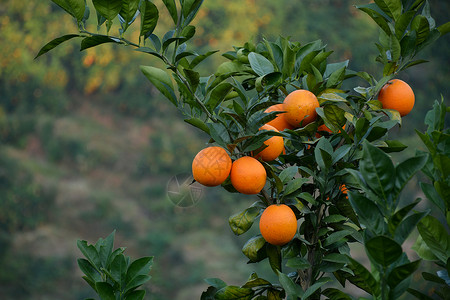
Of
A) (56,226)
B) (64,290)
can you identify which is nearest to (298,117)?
(64,290)

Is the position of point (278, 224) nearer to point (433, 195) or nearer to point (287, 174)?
point (287, 174)

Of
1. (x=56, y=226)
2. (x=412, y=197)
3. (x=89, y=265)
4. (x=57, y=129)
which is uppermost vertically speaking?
(x=57, y=129)

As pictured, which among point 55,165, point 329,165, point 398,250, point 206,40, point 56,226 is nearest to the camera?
point 398,250

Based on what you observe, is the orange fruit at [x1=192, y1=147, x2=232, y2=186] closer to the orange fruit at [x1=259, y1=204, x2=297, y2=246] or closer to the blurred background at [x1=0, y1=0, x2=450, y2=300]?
the orange fruit at [x1=259, y1=204, x2=297, y2=246]

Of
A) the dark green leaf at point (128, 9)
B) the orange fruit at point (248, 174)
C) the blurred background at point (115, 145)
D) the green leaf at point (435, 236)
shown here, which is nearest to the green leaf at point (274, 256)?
the orange fruit at point (248, 174)

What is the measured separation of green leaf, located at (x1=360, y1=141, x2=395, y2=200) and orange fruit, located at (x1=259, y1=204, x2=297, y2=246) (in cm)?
19

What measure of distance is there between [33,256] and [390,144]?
2.78 metres

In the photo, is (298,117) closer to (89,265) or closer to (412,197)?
(89,265)

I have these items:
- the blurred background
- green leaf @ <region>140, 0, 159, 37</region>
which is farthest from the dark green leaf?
the blurred background

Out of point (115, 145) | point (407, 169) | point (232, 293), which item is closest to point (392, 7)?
point (407, 169)

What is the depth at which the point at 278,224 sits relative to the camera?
55 centimetres

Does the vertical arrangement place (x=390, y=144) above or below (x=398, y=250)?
above

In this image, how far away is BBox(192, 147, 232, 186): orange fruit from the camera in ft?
1.76

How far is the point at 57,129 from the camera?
3477 mm
